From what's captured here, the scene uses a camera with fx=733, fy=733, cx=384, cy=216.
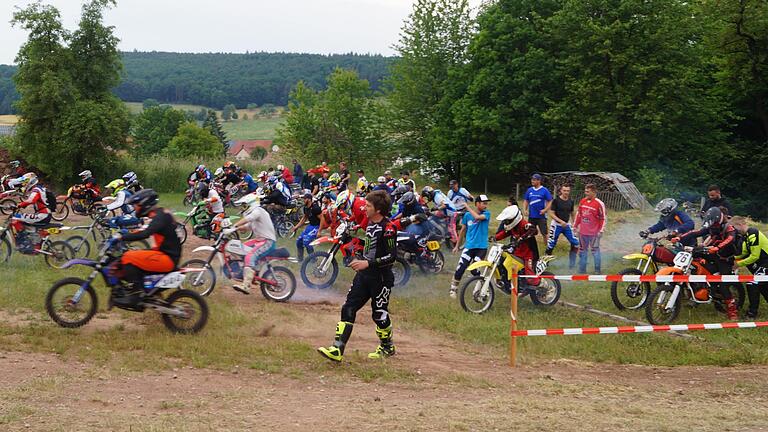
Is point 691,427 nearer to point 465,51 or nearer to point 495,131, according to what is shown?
point 495,131

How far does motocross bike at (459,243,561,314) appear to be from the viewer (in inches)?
452

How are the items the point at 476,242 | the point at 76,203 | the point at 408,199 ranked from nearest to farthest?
1. the point at 476,242
2. the point at 408,199
3. the point at 76,203

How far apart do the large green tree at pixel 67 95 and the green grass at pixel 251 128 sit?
292 feet

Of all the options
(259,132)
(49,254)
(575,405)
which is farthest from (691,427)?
(259,132)

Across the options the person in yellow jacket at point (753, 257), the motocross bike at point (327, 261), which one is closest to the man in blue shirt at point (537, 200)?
the motocross bike at point (327, 261)

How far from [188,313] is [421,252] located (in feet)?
20.0

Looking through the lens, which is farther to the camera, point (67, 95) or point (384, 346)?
point (67, 95)

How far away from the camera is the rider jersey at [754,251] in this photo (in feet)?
36.4

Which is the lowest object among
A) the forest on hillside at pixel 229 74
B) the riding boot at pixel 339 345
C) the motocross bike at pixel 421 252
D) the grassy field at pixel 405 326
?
the grassy field at pixel 405 326

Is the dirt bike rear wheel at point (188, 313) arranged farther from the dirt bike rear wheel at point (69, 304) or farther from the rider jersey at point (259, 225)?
the rider jersey at point (259, 225)

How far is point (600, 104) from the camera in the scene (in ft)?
119

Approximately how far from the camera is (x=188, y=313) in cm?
925

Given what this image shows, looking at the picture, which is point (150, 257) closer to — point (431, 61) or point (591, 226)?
point (591, 226)

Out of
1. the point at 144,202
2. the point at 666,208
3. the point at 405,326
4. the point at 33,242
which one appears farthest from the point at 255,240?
the point at 666,208
